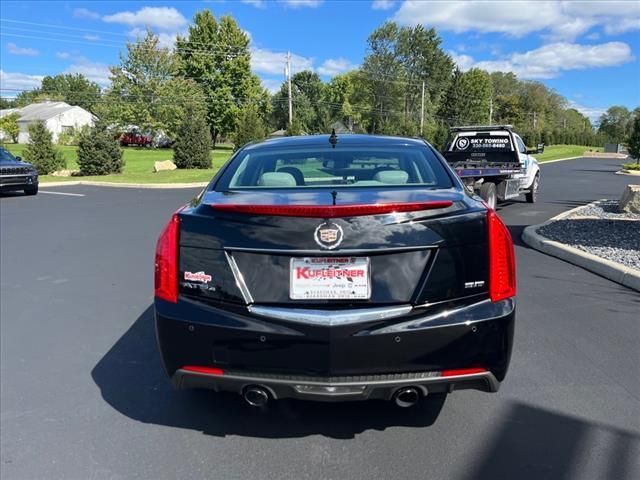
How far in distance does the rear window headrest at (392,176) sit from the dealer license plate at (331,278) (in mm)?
1091

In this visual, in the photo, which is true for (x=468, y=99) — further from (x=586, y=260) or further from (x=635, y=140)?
(x=586, y=260)

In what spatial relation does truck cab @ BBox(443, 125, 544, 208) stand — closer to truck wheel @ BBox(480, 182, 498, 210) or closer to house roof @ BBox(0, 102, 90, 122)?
truck wheel @ BBox(480, 182, 498, 210)

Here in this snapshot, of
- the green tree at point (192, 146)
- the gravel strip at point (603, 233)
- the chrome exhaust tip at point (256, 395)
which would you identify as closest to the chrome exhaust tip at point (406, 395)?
the chrome exhaust tip at point (256, 395)

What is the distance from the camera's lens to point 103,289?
6066mm

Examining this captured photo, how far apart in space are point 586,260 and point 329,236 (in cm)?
539

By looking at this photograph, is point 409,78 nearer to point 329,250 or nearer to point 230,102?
point 230,102

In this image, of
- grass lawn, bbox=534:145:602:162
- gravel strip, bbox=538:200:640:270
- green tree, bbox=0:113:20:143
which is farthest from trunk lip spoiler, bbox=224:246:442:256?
green tree, bbox=0:113:20:143

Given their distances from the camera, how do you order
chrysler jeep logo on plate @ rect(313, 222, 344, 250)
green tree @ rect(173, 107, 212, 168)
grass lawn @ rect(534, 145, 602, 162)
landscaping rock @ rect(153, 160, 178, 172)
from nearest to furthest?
1. chrysler jeep logo on plate @ rect(313, 222, 344, 250)
2. landscaping rock @ rect(153, 160, 178, 172)
3. green tree @ rect(173, 107, 212, 168)
4. grass lawn @ rect(534, 145, 602, 162)

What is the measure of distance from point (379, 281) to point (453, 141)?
40.5 feet

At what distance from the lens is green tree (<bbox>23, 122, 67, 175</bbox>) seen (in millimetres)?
26953

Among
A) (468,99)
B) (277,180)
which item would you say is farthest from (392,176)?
(468,99)

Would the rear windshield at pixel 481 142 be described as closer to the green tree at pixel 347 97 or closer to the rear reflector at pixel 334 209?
the rear reflector at pixel 334 209

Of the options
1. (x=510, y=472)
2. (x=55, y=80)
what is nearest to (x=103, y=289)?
(x=510, y=472)

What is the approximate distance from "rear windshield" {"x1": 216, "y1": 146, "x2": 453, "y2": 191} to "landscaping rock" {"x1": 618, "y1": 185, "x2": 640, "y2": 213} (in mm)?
8471
